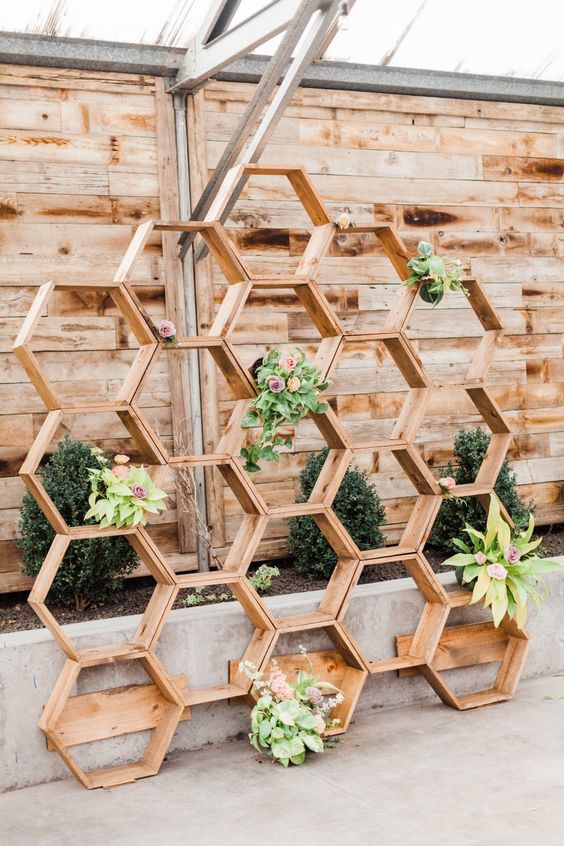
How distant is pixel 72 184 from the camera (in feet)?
12.2

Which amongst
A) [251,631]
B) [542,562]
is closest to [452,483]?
[542,562]

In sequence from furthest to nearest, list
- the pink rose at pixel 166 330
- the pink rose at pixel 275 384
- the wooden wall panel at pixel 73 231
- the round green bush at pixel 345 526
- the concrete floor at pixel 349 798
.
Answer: the round green bush at pixel 345 526 → the wooden wall panel at pixel 73 231 → the pink rose at pixel 275 384 → the pink rose at pixel 166 330 → the concrete floor at pixel 349 798

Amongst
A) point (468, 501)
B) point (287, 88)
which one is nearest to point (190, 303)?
point (287, 88)

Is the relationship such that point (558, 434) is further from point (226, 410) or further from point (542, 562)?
point (226, 410)

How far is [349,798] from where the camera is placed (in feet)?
8.82

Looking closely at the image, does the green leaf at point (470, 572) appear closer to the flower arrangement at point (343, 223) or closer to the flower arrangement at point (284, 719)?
the flower arrangement at point (284, 719)

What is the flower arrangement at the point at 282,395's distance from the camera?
9.89ft

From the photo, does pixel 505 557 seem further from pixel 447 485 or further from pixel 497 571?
pixel 447 485

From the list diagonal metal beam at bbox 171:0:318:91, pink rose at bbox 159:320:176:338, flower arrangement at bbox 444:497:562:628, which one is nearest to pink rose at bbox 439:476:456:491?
flower arrangement at bbox 444:497:562:628

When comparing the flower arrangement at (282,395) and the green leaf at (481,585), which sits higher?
the flower arrangement at (282,395)

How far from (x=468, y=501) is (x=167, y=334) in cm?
167

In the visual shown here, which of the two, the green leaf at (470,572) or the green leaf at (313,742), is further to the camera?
the green leaf at (470,572)

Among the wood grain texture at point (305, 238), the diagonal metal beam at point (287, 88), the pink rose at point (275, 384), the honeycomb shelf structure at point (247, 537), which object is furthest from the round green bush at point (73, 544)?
the diagonal metal beam at point (287, 88)

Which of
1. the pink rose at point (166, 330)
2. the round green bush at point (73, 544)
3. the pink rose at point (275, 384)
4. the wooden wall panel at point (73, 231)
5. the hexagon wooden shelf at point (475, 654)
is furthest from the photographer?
the wooden wall panel at point (73, 231)
